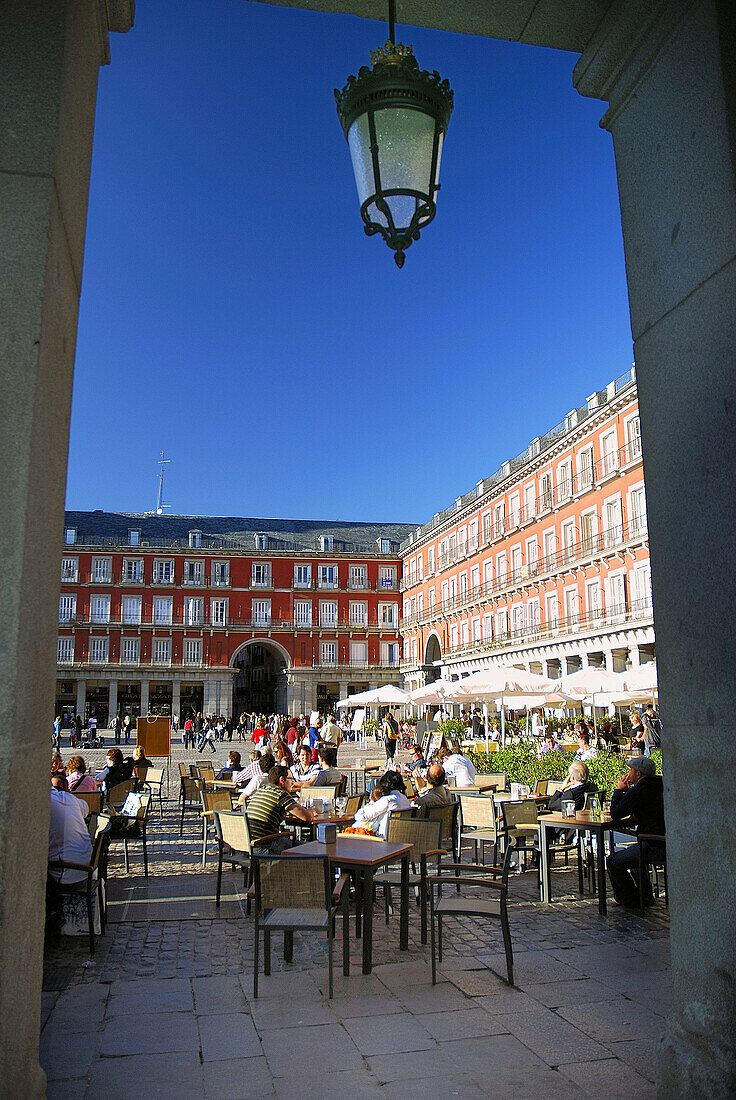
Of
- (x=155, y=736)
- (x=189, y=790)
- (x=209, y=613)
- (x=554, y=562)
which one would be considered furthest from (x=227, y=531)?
(x=189, y=790)

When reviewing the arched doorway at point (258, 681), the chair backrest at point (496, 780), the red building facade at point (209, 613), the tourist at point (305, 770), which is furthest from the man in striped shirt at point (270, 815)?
the arched doorway at point (258, 681)

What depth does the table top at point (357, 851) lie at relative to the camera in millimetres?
4809

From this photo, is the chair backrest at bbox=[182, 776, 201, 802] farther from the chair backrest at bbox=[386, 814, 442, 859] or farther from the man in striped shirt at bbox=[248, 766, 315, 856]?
the chair backrest at bbox=[386, 814, 442, 859]

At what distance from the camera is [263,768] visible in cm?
796

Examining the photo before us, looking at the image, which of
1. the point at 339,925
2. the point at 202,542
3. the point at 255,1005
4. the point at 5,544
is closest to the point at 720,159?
the point at 5,544

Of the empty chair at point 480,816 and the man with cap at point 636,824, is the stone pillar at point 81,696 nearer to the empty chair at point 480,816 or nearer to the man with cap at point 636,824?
the empty chair at point 480,816

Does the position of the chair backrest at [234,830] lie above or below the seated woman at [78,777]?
below

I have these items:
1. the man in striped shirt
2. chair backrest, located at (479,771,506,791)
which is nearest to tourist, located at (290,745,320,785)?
chair backrest, located at (479,771,506,791)

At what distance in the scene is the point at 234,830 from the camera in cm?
612

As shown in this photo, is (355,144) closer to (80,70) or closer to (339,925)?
(80,70)

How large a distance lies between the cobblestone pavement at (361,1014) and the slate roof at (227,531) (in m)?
43.6

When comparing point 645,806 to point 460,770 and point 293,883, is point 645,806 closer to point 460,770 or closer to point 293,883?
point 293,883

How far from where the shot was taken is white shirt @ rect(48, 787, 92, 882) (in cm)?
543

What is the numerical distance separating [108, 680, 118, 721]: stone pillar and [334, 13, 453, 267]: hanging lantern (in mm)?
44750
